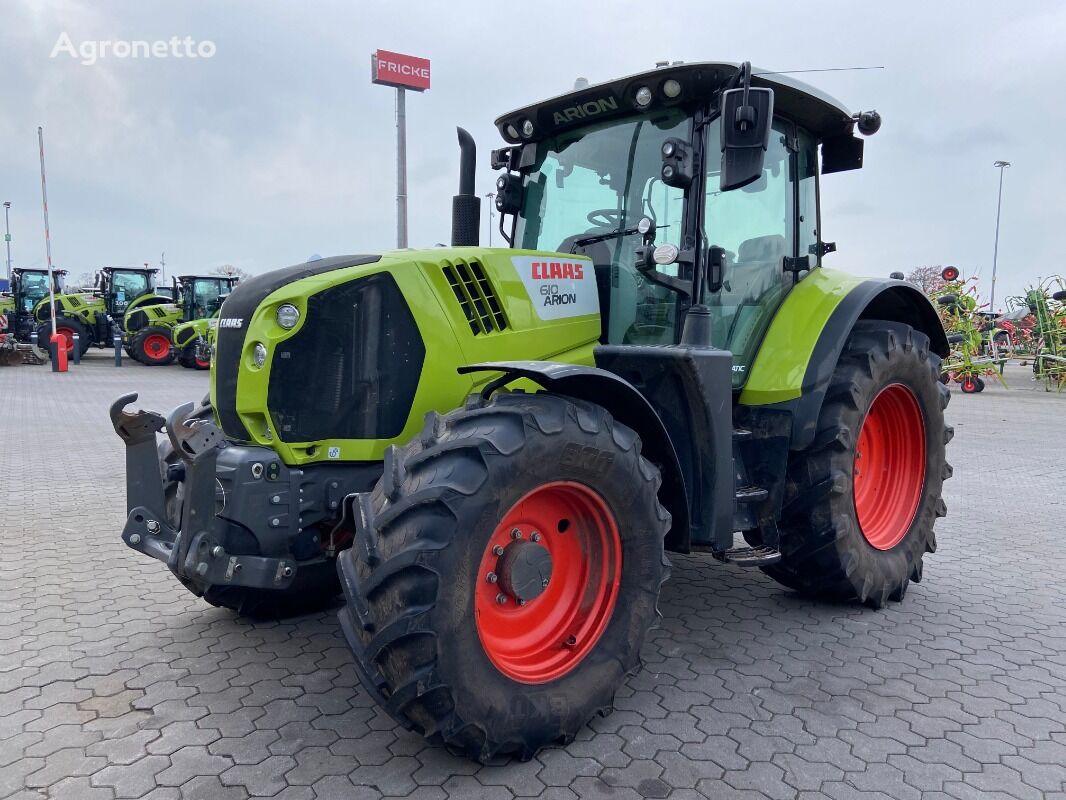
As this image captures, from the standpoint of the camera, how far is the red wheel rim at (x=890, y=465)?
15.3 ft

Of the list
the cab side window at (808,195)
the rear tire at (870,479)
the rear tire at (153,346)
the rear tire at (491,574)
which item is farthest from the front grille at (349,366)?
the rear tire at (153,346)

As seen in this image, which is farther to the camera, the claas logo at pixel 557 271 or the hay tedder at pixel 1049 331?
the hay tedder at pixel 1049 331

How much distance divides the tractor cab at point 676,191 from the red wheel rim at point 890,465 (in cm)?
104

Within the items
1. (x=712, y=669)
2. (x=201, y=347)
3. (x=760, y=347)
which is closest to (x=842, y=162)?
(x=760, y=347)

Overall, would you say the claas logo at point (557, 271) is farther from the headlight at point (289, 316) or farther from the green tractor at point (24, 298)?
the green tractor at point (24, 298)

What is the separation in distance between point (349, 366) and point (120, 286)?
24584mm

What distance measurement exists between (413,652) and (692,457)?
1.58m

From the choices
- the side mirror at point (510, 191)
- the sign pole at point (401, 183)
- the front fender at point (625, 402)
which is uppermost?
the sign pole at point (401, 183)

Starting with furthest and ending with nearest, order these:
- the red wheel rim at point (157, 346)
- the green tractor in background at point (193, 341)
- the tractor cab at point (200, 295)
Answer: the tractor cab at point (200, 295) < the red wheel rim at point (157, 346) < the green tractor in background at point (193, 341)

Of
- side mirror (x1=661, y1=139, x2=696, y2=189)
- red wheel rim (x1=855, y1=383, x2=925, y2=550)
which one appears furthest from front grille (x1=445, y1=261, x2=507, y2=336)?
red wheel rim (x1=855, y1=383, x2=925, y2=550)

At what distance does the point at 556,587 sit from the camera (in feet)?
10.2

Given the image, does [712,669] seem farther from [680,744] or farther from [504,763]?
[504,763]

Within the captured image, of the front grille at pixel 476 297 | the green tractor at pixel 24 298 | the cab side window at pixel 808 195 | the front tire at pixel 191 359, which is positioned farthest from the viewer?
the green tractor at pixel 24 298

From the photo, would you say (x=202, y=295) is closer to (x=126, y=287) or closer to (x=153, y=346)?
(x=153, y=346)
